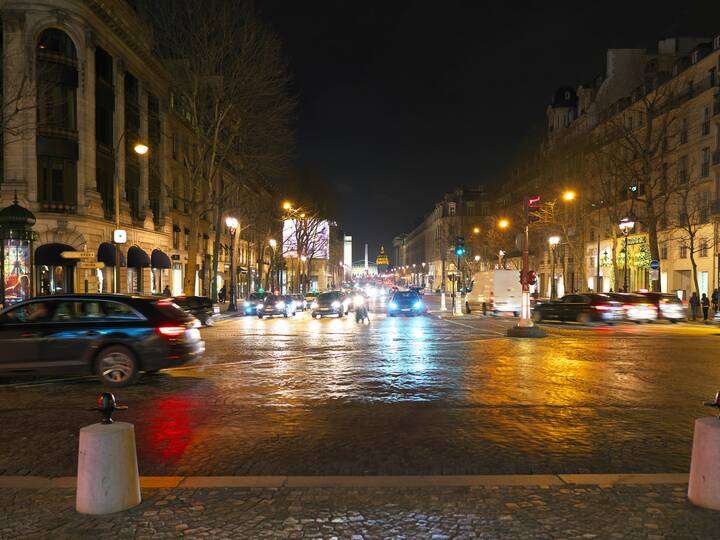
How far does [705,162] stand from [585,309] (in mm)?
22054

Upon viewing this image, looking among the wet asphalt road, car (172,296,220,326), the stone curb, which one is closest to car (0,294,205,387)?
the wet asphalt road

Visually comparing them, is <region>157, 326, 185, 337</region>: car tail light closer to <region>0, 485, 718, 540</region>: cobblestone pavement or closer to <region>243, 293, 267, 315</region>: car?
<region>0, 485, 718, 540</region>: cobblestone pavement

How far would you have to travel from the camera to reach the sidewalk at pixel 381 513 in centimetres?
440

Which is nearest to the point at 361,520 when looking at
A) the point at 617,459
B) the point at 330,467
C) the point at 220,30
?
the point at 330,467

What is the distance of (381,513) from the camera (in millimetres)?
4781

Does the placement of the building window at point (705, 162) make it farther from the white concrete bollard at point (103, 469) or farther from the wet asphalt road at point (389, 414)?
the white concrete bollard at point (103, 469)

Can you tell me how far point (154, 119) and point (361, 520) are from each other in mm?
42755

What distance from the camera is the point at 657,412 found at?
852 cm

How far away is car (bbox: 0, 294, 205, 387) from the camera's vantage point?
10.7 m

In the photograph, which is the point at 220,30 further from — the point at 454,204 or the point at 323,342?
the point at 454,204

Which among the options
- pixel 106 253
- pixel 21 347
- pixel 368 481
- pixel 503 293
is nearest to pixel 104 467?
pixel 368 481

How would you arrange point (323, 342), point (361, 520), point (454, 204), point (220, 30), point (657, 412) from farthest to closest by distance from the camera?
point (454, 204) → point (220, 30) → point (323, 342) → point (657, 412) → point (361, 520)

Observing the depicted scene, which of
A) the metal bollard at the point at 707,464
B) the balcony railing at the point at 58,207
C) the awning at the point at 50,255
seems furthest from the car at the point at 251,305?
the metal bollard at the point at 707,464

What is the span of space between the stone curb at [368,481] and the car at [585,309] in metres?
23.6
